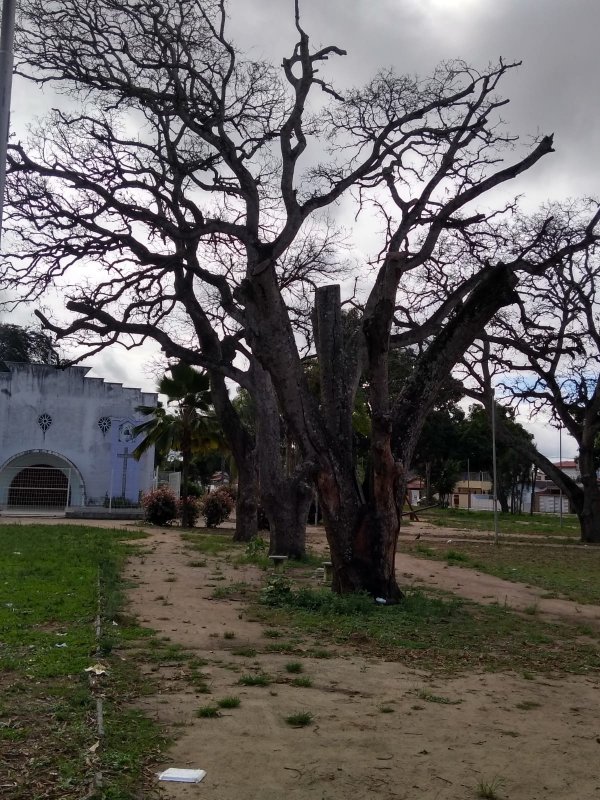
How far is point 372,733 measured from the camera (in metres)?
5.36

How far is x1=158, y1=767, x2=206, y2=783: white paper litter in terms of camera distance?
14.4ft

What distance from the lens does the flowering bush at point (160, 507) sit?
2909cm

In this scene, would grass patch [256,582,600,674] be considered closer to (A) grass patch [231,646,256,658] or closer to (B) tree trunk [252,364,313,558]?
(A) grass patch [231,646,256,658]

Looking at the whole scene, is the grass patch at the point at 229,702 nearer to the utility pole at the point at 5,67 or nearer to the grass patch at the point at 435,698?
the grass patch at the point at 435,698

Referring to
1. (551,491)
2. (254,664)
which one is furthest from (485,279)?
(551,491)

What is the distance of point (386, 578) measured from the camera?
10.8 metres

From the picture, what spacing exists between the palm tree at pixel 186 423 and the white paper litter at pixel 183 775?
23.6 meters

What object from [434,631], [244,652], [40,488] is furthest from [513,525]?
[244,652]

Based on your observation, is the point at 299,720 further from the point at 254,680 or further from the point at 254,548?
the point at 254,548

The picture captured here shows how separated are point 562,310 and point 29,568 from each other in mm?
19484

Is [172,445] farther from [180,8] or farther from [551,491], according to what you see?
[551,491]

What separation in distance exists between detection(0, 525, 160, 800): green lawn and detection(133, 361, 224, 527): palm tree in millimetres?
15936

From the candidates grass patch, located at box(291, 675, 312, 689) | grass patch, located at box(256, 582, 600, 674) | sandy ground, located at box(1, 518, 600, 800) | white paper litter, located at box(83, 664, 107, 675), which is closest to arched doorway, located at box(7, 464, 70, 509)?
grass patch, located at box(256, 582, 600, 674)

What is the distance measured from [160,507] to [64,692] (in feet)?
77.0
